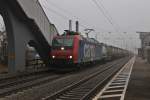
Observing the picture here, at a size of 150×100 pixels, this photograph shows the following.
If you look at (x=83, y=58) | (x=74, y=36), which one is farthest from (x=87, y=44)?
(x=74, y=36)

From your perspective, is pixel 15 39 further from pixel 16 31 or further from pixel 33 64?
pixel 33 64

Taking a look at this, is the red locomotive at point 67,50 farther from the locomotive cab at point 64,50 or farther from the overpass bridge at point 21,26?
the overpass bridge at point 21,26

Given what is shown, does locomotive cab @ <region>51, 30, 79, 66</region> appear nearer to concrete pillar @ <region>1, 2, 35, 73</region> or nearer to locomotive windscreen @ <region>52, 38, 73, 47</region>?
locomotive windscreen @ <region>52, 38, 73, 47</region>

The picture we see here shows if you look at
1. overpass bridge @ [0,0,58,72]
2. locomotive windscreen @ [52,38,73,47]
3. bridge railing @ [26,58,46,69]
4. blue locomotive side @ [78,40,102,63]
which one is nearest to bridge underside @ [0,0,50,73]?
overpass bridge @ [0,0,58,72]

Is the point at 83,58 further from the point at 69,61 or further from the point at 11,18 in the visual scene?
the point at 11,18

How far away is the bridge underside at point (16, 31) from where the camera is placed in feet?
82.7

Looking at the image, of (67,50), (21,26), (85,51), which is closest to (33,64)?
(67,50)

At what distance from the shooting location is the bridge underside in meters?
25.2

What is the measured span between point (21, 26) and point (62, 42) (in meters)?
4.51

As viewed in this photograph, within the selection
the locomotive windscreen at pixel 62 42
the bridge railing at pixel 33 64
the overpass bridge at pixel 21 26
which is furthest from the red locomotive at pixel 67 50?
the bridge railing at pixel 33 64

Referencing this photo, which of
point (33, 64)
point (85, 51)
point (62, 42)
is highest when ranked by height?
point (62, 42)

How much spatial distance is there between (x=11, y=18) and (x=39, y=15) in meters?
3.55

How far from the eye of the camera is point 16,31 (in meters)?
26.4

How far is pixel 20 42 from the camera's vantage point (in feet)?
89.2
